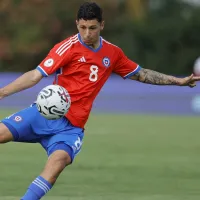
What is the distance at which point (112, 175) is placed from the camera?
40.5ft

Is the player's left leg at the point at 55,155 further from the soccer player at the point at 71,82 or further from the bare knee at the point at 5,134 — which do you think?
the bare knee at the point at 5,134

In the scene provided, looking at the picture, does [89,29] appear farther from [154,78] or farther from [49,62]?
[154,78]

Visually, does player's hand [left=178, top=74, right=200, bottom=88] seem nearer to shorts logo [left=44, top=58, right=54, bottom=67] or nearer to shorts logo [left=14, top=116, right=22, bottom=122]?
shorts logo [left=44, top=58, right=54, bottom=67]

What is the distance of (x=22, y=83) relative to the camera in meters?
8.48

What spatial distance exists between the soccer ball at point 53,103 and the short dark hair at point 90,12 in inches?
33.6

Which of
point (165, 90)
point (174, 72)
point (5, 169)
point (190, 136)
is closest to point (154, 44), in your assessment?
point (174, 72)

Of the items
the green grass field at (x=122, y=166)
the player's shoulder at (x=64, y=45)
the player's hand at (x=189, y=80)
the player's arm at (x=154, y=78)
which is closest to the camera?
the player's shoulder at (x=64, y=45)

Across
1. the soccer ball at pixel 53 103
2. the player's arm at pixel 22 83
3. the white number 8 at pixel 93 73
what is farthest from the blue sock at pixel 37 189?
the white number 8 at pixel 93 73

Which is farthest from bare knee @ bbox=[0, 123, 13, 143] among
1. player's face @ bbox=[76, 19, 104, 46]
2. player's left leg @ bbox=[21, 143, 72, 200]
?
player's face @ bbox=[76, 19, 104, 46]

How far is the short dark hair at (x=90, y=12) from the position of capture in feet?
28.8

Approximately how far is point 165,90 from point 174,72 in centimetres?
989

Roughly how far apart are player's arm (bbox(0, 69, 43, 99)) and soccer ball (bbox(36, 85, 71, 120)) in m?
0.21

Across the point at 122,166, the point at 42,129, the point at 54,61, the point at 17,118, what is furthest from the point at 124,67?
the point at 122,166

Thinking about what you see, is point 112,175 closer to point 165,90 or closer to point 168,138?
point 168,138
